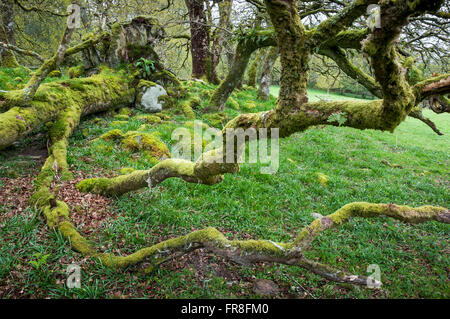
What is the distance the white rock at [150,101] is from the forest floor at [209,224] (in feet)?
5.19

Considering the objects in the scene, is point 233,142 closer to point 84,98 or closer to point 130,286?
point 130,286

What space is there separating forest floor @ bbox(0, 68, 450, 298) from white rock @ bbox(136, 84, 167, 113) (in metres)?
1.58

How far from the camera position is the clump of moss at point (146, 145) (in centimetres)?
636

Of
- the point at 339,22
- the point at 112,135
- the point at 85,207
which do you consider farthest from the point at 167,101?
the point at 339,22

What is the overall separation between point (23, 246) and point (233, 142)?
3073mm

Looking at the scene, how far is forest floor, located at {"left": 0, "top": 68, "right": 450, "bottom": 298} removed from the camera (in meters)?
3.20

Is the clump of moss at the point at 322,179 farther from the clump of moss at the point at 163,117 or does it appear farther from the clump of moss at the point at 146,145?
the clump of moss at the point at 163,117

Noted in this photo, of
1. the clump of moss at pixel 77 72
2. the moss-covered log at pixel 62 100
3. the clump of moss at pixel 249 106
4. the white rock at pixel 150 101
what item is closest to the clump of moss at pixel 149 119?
the white rock at pixel 150 101

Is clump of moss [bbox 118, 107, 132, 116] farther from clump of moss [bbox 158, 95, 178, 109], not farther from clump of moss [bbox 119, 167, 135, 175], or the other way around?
clump of moss [bbox 119, 167, 135, 175]

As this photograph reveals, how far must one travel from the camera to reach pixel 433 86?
Answer: 2.12 metres

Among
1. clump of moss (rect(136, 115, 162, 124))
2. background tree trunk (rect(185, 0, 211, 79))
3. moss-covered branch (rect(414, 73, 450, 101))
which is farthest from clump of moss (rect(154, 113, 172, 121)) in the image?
moss-covered branch (rect(414, 73, 450, 101))

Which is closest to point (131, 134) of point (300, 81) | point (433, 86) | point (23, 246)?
point (23, 246)

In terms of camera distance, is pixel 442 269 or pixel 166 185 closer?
pixel 442 269

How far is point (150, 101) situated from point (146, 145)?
10.9 ft
